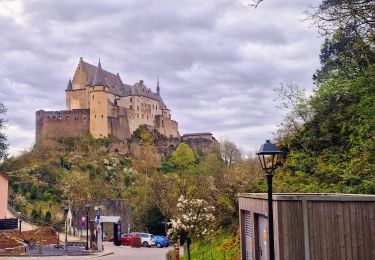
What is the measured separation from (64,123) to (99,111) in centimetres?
718

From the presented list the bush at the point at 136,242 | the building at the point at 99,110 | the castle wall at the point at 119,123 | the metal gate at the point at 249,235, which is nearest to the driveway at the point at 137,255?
the bush at the point at 136,242

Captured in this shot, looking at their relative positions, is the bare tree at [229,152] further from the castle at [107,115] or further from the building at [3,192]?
the building at [3,192]

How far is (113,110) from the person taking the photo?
316ft

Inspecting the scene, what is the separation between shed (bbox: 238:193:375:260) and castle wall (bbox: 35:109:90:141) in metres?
83.3

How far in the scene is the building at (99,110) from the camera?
297 ft

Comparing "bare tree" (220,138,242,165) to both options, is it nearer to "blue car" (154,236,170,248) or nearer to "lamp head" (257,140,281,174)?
"blue car" (154,236,170,248)

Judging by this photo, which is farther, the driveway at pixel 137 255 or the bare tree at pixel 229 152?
the bare tree at pixel 229 152

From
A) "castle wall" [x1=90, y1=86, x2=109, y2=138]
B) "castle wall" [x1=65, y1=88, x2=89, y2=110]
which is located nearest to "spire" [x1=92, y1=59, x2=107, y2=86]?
"castle wall" [x1=90, y1=86, x2=109, y2=138]

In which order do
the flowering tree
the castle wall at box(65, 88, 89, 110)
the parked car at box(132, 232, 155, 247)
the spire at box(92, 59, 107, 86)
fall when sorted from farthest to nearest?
the castle wall at box(65, 88, 89, 110) < the spire at box(92, 59, 107, 86) < the parked car at box(132, 232, 155, 247) < the flowering tree

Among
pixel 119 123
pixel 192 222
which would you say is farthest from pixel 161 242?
pixel 119 123

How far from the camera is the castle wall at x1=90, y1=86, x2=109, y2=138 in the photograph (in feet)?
295

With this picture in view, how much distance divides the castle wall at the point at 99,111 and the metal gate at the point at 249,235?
261ft

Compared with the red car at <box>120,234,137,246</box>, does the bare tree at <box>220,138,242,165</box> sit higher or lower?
higher

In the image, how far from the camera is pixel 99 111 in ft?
299
